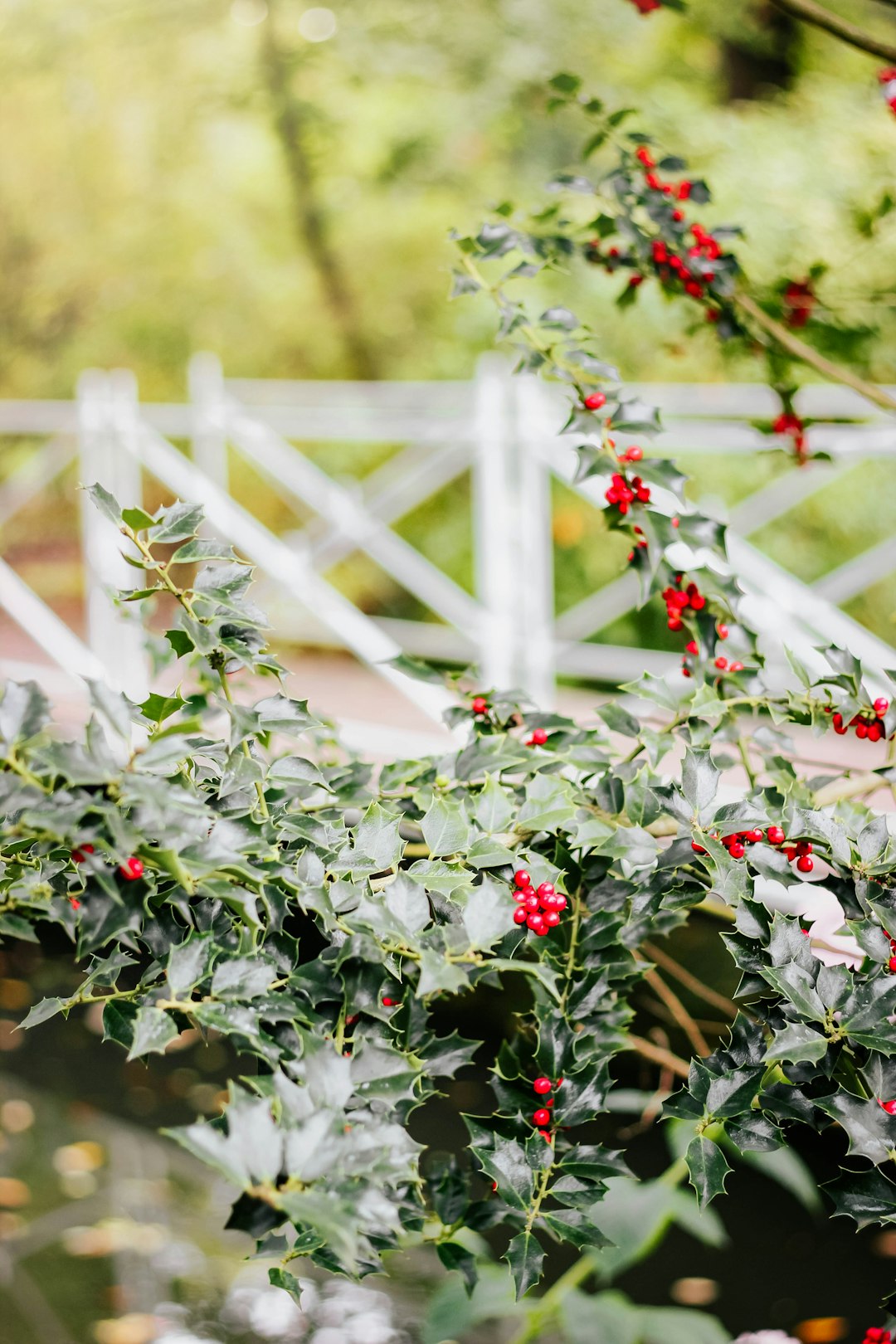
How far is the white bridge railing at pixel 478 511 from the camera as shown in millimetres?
2299

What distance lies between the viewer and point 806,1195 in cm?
125

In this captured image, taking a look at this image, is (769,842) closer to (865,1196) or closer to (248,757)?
(865,1196)

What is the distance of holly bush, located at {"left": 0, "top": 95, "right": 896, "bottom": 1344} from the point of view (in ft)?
1.64

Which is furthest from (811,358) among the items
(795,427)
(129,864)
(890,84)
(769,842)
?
(129,864)

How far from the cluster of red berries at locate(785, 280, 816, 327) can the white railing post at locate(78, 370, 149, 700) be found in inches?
73.9

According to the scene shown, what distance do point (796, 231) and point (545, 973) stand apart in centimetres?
340

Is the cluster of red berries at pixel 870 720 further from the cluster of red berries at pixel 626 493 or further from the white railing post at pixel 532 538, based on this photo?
the white railing post at pixel 532 538

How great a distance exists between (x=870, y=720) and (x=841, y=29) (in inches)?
22.6

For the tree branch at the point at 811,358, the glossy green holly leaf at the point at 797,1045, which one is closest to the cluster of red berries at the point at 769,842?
the glossy green holly leaf at the point at 797,1045

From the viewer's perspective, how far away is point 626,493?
35.7 inches

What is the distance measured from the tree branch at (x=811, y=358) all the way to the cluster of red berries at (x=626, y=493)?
33cm

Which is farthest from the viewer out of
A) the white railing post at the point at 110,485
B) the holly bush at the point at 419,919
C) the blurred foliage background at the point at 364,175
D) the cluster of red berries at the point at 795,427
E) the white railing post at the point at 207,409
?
the blurred foliage background at the point at 364,175

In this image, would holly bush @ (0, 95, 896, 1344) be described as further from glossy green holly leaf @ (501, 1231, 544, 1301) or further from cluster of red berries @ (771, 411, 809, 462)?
cluster of red berries @ (771, 411, 809, 462)

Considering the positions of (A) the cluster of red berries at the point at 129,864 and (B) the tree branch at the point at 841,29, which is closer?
(A) the cluster of red berries at the point at 129,864
